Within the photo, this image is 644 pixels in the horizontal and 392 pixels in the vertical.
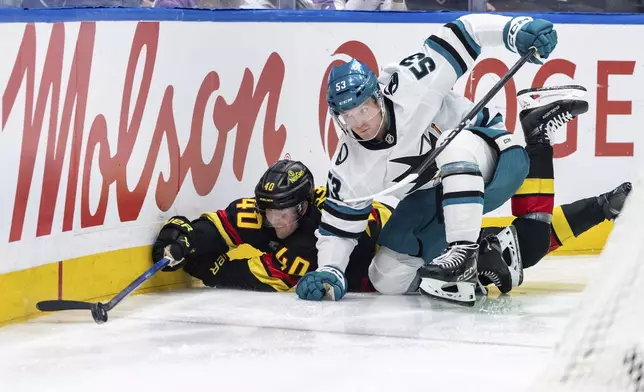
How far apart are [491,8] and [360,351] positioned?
7.29ft

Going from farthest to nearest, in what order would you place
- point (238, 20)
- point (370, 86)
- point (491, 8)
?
point (491, 8) → point (238, 20) → point (370, 86)

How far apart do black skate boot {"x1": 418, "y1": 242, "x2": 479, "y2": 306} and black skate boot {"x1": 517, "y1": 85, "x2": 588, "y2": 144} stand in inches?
24.2

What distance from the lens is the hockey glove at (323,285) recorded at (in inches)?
137

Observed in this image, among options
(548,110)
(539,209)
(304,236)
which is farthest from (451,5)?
(304,236)

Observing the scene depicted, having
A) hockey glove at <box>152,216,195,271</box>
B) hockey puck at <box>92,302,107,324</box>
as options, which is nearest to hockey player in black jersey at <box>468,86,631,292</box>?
hockey glove at <box>152,216,195,271</box>

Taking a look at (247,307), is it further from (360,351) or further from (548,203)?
(548,203)

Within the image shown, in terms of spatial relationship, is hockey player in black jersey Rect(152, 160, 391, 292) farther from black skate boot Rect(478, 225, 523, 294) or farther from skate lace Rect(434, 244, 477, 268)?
skate lace Rect(434, 244, 477, 268)

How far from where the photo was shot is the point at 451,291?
3.27 metres

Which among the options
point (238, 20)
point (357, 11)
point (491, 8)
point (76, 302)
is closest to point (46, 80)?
point (76, 302)

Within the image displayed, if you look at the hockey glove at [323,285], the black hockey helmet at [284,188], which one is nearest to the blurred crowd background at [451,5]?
the black hockey helmet at [284,188]

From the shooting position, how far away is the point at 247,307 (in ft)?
11.1

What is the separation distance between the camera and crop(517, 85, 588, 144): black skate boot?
3.68 metres

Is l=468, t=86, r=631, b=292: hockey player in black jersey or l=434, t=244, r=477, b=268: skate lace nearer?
l=434, t=244, r=477, b=268: skate lace

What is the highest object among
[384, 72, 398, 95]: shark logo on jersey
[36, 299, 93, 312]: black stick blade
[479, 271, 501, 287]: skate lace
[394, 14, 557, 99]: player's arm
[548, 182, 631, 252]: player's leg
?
[394, 14, 557, 99]: player's arm
